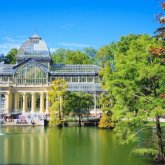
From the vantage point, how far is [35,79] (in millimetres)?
72625

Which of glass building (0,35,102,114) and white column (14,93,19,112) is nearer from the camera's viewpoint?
glass building (0,35,102,114)

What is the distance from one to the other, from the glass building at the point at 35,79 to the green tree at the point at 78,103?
27.8 feet

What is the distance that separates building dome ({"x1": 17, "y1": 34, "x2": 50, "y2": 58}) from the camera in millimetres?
74938

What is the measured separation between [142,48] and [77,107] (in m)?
34.9

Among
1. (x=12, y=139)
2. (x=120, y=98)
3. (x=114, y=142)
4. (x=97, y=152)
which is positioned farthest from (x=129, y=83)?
(x=12, y=139)

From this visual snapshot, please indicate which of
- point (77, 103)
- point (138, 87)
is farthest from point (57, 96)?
point (138, 87)

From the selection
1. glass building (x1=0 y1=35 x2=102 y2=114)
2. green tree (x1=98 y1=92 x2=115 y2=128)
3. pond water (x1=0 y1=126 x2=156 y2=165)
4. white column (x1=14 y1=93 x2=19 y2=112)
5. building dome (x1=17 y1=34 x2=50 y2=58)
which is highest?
building dome (x1=17 y1=34 x2=50 y2=58)

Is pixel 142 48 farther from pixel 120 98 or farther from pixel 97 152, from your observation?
pixel 97 152

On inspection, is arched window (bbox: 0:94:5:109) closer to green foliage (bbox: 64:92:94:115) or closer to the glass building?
the glass building

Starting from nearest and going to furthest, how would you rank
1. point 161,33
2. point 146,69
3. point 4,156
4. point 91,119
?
point 161,33 → point 146,69 → point 4,156 → point 91,119

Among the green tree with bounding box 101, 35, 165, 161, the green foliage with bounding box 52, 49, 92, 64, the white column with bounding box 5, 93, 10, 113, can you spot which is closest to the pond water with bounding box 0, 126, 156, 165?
the green tree with bounding box 101, 35, 165, 161

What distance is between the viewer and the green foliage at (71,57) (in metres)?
89.9

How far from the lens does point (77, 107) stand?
193ft

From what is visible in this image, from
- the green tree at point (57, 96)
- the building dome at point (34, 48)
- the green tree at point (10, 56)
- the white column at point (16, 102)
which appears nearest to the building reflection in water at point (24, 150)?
the green tree at point (57, 96)
